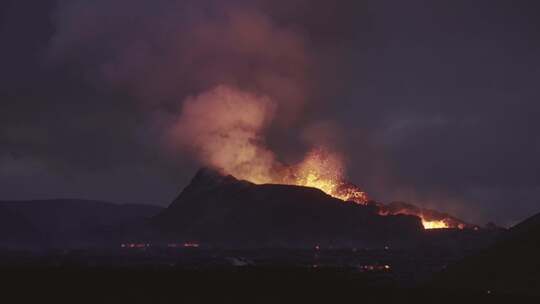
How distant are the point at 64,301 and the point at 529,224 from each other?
383ft

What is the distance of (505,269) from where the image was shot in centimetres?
12444

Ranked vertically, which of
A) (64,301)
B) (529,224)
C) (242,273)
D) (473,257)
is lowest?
(64,301)

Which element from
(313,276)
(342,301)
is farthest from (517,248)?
(342,301)

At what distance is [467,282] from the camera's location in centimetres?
12700

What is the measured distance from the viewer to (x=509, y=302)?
86125mm

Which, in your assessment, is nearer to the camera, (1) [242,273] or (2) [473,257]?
(1) [242,273]

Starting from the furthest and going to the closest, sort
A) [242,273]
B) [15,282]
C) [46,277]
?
[242,273], [46,277], [15,282]

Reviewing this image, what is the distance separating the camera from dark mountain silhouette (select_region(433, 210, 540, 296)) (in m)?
114

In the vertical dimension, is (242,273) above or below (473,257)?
below

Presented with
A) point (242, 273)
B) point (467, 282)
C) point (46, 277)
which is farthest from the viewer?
point (467, 282)

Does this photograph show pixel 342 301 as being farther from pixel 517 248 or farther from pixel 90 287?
pixel 517 248

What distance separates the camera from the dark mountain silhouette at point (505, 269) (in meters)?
114

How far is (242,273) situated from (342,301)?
31.0 m

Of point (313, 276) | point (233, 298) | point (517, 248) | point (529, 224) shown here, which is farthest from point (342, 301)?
point (529, 224)
